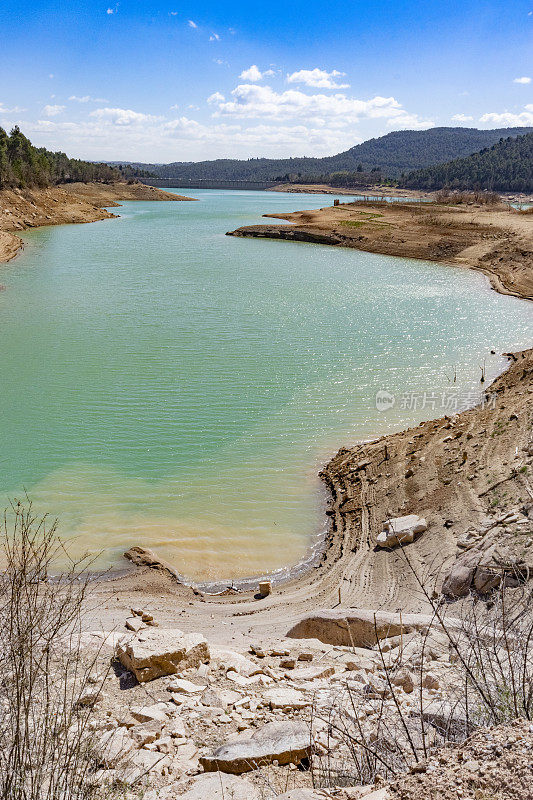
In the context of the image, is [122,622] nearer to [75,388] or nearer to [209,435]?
[209,435]

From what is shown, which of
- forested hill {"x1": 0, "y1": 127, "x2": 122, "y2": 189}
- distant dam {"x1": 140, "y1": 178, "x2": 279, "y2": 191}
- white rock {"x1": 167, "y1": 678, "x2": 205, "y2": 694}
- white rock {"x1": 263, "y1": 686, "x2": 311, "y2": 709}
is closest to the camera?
white rock {"x1": 263, "y1": 686, "x2": 311, "y2": 709}

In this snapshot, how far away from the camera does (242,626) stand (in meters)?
7.96

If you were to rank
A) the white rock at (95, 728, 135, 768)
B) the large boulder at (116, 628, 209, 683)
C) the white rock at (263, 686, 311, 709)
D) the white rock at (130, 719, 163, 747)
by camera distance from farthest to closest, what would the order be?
the large boulder at (116, 628, 209, 683) → the white rock at (263, 686, 311, 709) → the white rock at (130, 719, 163, 747) → the white rock at (95, 728, 135, 768)

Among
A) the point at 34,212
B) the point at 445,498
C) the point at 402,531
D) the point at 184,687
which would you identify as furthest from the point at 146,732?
the point at 34,212

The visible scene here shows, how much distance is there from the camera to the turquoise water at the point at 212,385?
11047 mm

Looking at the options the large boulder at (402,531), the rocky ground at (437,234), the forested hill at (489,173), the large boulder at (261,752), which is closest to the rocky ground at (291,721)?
the large boulder at (261,752)

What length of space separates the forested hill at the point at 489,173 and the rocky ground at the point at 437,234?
6159 centimetres

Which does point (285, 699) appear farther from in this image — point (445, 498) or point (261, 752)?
point (445, 498)

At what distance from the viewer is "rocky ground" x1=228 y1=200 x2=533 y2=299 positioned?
3797cm

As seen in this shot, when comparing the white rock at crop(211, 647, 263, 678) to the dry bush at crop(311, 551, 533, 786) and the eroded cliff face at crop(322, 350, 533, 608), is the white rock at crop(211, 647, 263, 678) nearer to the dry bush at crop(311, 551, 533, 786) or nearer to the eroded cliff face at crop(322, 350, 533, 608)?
the dry bush at crop(311, 551, 533, 786)

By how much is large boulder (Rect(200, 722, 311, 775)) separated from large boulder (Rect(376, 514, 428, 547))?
5.20 metres

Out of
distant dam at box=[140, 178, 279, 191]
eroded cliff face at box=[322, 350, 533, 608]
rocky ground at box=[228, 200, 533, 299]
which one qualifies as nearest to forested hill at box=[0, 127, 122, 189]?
rocky ground at box=[228, 200, 533, 299]

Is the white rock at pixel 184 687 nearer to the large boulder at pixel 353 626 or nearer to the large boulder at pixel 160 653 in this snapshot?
the large boulder at pixel 160 653

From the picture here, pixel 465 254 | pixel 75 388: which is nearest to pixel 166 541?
pixel 75 388
